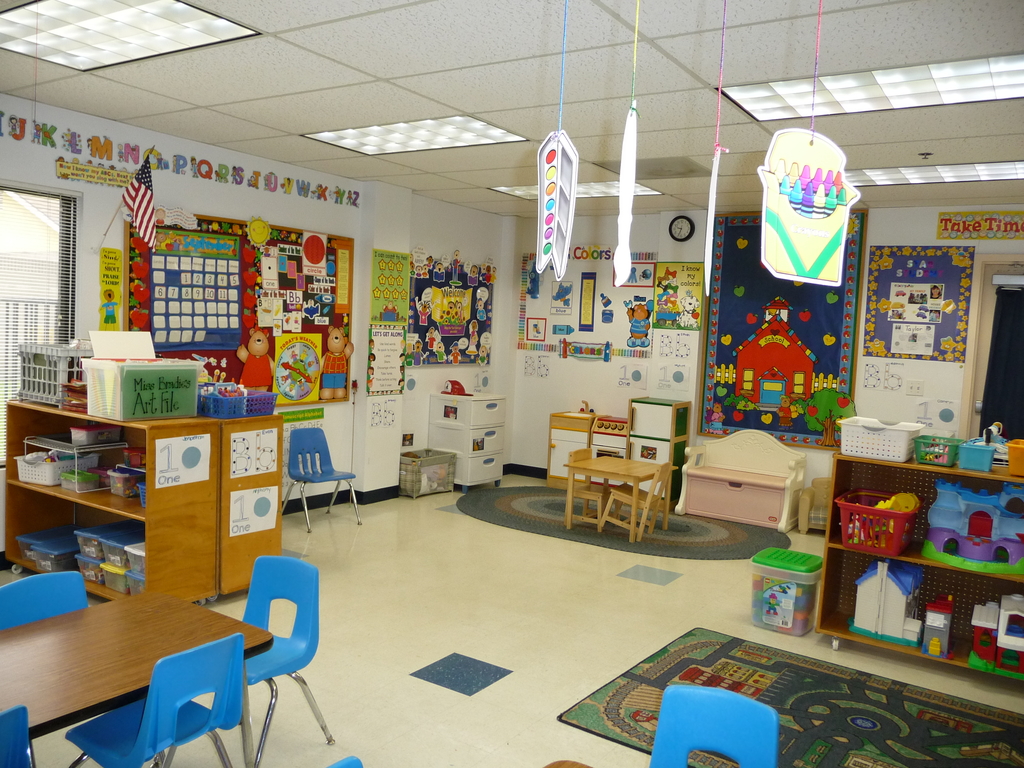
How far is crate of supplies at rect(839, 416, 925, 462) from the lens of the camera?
429 cm

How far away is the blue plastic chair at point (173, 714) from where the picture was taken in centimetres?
218

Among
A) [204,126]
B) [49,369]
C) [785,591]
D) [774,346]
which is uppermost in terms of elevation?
[204,126]

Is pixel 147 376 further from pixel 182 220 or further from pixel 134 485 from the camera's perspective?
pixel 182 220

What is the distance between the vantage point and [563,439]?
27.7 feet

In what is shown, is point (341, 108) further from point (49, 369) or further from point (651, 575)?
point (651, 575)

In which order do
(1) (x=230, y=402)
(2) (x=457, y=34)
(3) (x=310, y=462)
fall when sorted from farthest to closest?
(3) (x=310, y=462), (1) (x=230, y=402), (2) (x=457, y=34)

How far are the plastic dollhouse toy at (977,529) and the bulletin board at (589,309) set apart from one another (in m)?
4.29

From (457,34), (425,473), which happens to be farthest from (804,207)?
(425,473)

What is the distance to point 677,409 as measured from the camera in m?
7.71

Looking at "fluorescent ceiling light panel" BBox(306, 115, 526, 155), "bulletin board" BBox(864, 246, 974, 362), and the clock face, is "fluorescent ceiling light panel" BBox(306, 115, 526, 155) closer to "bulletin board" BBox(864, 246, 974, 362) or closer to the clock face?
the clock face

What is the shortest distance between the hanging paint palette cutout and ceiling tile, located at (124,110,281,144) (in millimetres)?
3432

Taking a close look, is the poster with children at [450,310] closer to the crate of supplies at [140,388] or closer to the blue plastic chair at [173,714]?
the crate of supplies at [140,388]

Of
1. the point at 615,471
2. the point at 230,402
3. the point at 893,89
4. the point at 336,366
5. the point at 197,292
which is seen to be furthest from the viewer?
the point at 336,366

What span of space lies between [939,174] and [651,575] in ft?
11.6
